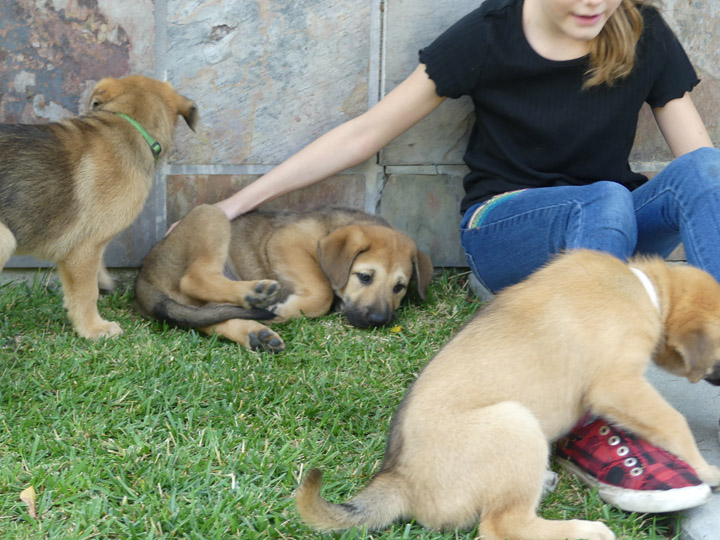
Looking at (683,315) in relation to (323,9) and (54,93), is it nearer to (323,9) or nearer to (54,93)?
(323,9)

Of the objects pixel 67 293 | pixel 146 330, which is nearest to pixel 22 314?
pixel 67 293

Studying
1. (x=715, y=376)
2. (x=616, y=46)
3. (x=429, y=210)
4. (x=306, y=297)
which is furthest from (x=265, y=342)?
(x=616, y=46)

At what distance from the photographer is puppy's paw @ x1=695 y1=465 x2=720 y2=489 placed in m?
2.72

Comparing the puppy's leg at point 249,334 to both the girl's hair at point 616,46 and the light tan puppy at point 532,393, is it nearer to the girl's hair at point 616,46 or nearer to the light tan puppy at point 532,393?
the light tan puppy at point 532,393

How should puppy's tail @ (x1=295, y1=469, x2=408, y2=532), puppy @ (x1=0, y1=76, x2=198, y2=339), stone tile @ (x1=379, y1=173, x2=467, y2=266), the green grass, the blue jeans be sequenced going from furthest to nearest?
stone tile @ (x1=379, y1=173, x2=467, y2=266), puppy @ (x1=0, y1=76, x2=198, y2=339), the blue jeans, the green grass, puppy's tail @ (x1=295, y1=469, x2=408, y2=532)

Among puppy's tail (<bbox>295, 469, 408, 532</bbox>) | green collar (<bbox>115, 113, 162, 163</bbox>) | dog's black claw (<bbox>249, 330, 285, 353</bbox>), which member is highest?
green collar (<bbox>115, 113, 162, 163</bbox>)

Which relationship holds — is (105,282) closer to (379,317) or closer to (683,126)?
(379,317)

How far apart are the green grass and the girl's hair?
1566 millimetres

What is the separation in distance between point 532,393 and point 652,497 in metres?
0.54

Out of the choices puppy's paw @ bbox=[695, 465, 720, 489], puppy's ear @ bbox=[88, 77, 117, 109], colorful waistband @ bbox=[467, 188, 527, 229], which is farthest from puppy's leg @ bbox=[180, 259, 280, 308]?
puppy's paw @ bbox=[695, 465, 720, 489]

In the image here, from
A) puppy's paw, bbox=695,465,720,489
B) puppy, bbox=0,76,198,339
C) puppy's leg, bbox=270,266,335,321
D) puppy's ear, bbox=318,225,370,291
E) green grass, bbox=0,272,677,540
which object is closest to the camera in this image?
green grass, bbox=0,272,677,540

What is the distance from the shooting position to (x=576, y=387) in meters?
2.79

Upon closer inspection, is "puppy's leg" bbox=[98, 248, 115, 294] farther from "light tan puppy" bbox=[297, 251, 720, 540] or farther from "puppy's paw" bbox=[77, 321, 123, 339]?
"light tan puppy" bbox=[297, 251, 720, 540]

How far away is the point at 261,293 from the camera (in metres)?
4.43
